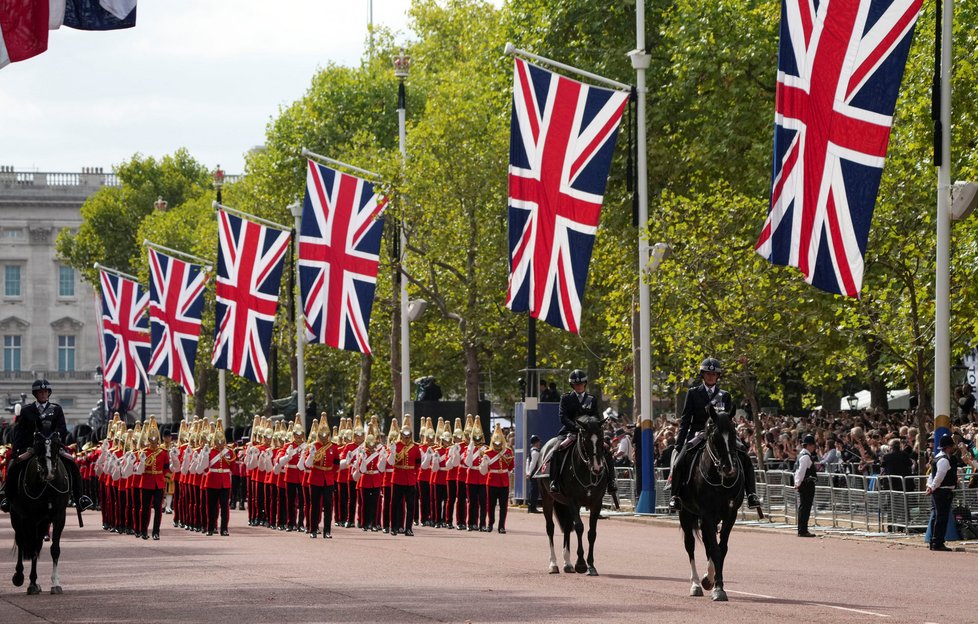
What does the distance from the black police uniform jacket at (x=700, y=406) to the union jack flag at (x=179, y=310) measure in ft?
90.2

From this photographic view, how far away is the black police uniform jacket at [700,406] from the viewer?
16.2 metres

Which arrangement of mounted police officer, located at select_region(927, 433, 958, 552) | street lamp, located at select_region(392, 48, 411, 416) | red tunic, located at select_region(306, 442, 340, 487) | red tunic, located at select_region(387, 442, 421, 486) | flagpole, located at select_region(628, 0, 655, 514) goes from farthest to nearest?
street lamp, located at select_region(392, 48, 411, 416)
flagpole, located at select_region(628, 0, 655, 514)
red tunic, located at select_region(306, 442, 340, 487)
red tunic, located at select_region(387, 442, 421, 486)
mounted police officer, located at select_region(927, 433, 958, 552)

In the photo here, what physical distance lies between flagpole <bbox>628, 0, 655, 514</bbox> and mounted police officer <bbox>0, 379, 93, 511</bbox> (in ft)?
54.5

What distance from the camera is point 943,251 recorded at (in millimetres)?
23297

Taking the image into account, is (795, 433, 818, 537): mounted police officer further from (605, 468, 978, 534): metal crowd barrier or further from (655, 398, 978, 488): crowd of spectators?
(655, 398, 978, 488): crowd of spectators

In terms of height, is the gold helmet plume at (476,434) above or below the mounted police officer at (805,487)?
above

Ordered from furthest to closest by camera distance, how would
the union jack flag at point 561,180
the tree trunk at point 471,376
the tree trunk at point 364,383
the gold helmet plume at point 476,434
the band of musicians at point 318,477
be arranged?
the tree trunk at point 364,383, the tree trunk at point 471,376, the gold helmet plume at point 476,434, the band of musicians at point 318,477, the union jack flag at point 561,180

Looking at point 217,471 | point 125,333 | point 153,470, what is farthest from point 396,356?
point 153,470

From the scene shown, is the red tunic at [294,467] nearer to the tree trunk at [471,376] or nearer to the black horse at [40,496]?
Answer: the black horse at [40,496]

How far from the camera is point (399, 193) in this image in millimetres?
45938

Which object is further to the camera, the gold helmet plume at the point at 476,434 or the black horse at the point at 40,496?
the gold helmet plume at the point at 476,434

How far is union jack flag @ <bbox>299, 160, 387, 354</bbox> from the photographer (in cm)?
3594

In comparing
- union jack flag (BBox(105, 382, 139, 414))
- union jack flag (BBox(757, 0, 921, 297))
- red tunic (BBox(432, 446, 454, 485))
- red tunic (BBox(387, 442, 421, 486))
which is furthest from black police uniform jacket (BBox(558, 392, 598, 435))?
union jack flag (BBox(105, 382, 139, 414))

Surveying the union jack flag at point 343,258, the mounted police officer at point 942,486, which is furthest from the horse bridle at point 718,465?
the union jack flag at point 343,258
